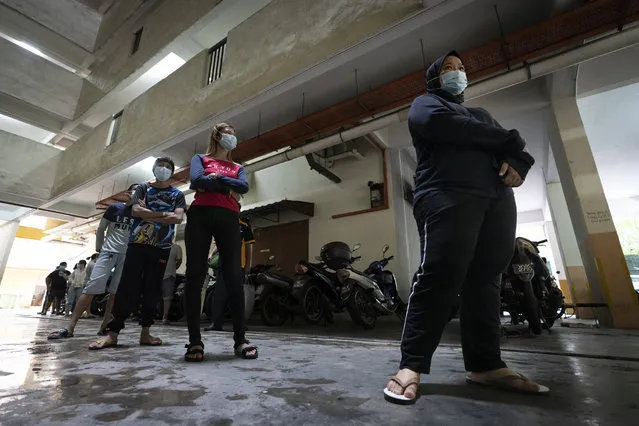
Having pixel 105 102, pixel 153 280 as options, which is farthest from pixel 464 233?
pixel 105 102

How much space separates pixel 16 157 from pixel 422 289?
33.0 ft

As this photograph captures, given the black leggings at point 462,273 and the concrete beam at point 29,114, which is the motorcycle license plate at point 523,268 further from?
the concrete beam at point 29,114

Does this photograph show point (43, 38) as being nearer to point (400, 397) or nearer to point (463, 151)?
point (463, 151)

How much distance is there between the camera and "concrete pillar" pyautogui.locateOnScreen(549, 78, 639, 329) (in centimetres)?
370

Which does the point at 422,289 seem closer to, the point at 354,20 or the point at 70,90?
the point at 354,20

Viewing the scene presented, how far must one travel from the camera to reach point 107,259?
2633 mm

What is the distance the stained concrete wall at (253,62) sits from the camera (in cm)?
317

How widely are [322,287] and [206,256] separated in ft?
8.46

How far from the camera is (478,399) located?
36.7 inches

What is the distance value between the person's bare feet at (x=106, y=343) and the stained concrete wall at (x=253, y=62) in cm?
317

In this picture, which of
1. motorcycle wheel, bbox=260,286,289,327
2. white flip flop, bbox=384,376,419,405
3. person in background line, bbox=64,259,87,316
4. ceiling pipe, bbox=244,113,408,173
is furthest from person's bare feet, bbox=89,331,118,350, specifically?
person in background line, bbox=64,259,87,316

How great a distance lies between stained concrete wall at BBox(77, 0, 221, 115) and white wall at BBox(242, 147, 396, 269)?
141 inches

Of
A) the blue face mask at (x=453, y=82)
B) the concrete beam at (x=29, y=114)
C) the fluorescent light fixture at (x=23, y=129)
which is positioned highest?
the fluorescent light fixture at (x=23, y=129)

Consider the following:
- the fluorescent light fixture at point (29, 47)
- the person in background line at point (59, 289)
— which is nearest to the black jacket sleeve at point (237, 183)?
the fluorescent light fixture at point (29, 47)
